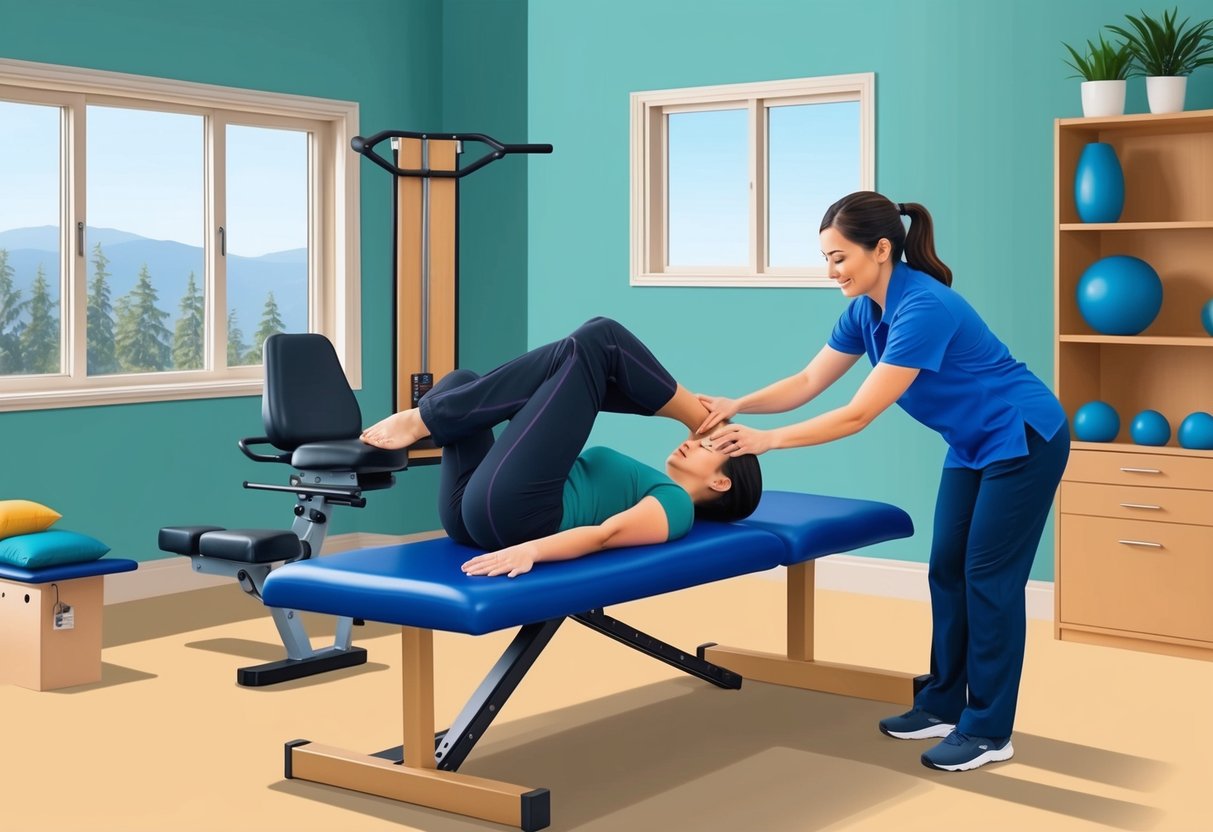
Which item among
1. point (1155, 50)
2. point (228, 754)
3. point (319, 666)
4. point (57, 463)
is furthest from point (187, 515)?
point (1155, 50)

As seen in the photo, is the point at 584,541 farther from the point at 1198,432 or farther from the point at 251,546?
the point at 1198,432

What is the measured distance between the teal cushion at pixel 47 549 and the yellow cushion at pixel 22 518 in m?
0.04

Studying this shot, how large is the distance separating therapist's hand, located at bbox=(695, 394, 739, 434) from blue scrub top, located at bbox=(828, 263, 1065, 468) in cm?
42

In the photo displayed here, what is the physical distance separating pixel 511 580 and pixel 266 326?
3.59 metres

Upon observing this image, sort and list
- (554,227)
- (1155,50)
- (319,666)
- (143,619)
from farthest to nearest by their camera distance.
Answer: (554,227) < (143,619) < (1155,50) < (319,666)

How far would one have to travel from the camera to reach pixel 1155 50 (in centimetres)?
470

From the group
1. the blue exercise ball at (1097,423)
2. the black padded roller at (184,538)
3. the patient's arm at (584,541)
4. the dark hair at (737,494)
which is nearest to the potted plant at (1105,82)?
the blue exercise ball at (1097,423)

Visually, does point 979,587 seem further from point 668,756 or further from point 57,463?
point 57,463

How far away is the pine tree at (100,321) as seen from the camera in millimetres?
5574

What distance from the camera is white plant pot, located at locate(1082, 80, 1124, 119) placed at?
4.76 metres

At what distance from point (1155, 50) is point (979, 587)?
7.13 ft

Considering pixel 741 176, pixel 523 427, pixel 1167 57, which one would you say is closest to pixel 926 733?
pixel 523 427

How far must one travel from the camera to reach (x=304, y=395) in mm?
4824

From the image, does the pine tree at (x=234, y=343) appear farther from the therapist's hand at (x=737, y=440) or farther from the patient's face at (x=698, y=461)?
the therapist's hand at (x=737, y=440)
